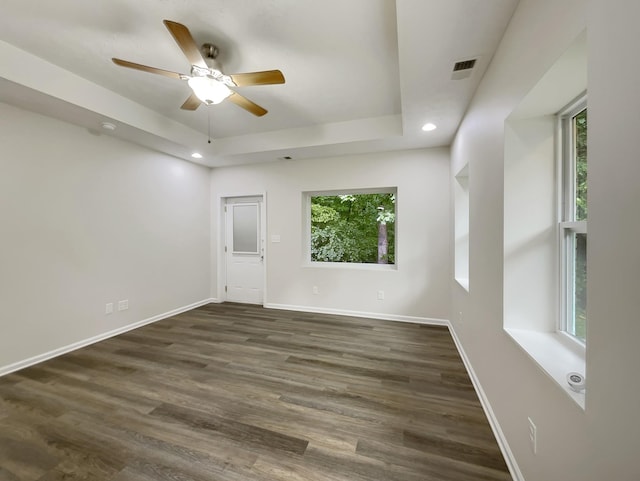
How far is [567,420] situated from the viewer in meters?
0.95

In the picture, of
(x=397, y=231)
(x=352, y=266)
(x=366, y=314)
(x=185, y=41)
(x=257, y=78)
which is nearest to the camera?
(x=185, y=41)

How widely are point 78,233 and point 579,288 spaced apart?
14.4ft

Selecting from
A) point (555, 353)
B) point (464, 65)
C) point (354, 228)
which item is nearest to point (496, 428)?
point (555, 353)

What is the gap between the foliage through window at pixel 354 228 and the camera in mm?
4203

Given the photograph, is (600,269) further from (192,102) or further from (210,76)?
(192,102)

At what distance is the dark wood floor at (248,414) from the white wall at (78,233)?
1.43 ft

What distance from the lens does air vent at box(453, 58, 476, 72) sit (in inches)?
73.7

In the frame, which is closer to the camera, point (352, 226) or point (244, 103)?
point (244, 103)

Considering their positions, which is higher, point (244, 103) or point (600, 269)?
point (244, 103)

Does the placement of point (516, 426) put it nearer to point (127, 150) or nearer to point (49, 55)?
point (49, 55)

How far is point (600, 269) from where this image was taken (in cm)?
79

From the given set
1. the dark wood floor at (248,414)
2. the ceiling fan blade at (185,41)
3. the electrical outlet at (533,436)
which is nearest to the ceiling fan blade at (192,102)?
the ceiling fan blade at (185,41)

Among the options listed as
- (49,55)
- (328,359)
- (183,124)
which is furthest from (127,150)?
(328,359)

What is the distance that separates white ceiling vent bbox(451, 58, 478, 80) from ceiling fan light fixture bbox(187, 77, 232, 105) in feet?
5.88
